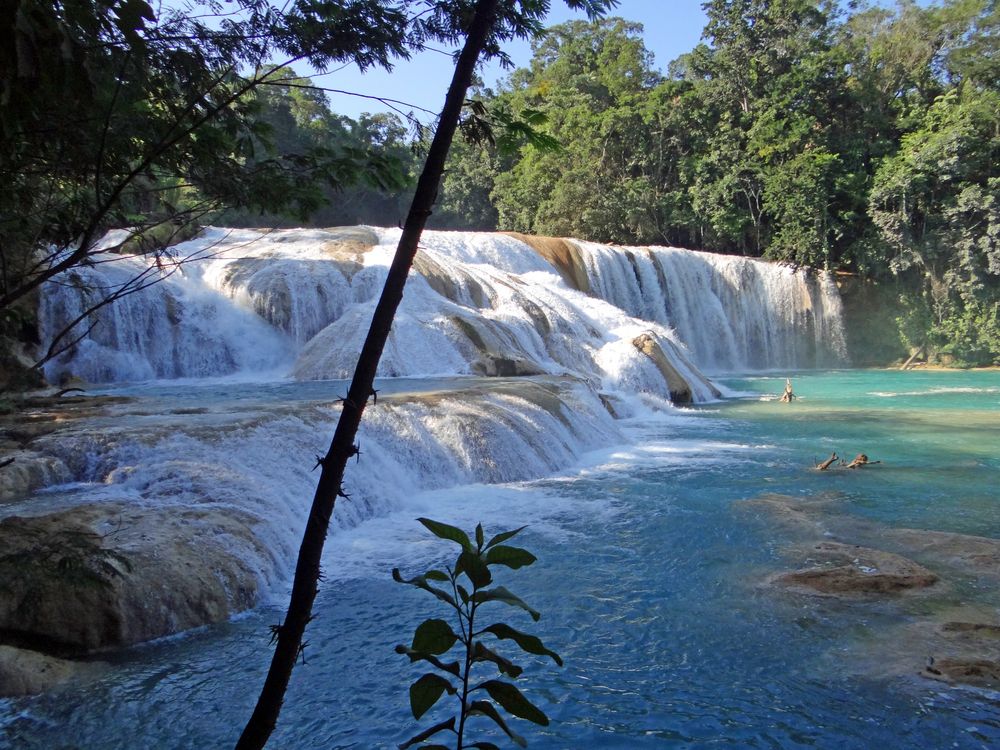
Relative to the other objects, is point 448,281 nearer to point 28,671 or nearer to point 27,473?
point 27,473

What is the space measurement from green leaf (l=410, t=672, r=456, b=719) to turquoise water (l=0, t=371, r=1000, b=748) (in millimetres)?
2674

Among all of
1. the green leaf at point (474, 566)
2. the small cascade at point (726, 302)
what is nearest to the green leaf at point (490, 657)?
the green leaf at point (474, 566)

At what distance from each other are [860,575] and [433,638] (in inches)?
215

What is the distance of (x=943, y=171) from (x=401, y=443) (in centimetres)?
2469

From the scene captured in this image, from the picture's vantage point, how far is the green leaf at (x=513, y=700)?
1.71m

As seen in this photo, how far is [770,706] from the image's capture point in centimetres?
448

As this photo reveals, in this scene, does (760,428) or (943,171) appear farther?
(943,171)

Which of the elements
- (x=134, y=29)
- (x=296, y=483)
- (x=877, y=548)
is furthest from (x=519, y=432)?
(x=134, y=29)

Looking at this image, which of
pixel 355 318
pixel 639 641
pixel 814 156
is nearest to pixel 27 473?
pixel 639 641

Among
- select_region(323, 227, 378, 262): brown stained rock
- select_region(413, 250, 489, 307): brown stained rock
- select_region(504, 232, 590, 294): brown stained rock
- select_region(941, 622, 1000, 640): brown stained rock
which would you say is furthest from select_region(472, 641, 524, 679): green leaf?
select_region(504, 232, 590, 294): brown stained rock

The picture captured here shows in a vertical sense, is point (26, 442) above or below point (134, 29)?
below

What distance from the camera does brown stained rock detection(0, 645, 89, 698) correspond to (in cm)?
452

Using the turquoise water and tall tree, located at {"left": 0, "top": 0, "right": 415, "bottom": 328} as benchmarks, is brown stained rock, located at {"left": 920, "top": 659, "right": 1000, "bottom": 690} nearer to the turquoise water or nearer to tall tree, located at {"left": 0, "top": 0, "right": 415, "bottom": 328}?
the turquoise water

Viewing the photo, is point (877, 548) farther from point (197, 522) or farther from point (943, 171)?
point (943, 171)
